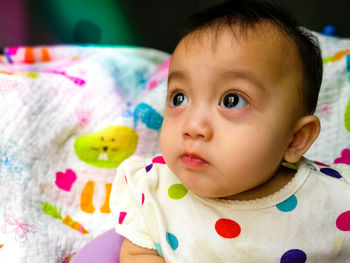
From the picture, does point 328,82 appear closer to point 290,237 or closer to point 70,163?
point 290,237

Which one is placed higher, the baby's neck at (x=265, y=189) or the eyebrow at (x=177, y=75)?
the eyebrow at (x=177, y=75)

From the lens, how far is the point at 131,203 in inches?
30.1

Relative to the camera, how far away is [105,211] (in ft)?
3.23

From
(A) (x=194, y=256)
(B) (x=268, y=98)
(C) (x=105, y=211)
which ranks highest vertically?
(B) (x=268, y=98)

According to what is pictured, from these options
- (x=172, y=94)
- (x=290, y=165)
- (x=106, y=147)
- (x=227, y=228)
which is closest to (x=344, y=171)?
(x=290, y=165)

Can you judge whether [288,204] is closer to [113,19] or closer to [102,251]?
[102,251]

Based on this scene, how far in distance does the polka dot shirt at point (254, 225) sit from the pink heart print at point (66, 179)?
1.05 ft

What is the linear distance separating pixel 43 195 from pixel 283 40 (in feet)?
2.18

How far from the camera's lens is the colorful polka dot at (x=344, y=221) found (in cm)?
70

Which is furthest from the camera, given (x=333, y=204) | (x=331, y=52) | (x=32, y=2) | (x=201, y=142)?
(x=32, y=2)

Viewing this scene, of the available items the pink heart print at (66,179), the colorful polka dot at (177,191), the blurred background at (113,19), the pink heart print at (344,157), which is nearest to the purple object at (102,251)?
the colorful polka dot at (177,191)

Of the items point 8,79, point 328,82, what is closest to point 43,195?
point 8,79

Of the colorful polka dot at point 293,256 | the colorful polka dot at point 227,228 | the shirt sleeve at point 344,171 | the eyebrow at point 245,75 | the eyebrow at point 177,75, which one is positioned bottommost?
the colorful polka dot at point 293,256

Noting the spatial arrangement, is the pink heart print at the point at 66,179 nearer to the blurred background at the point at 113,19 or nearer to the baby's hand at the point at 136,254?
the baby's hand at the point at 136,254
